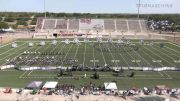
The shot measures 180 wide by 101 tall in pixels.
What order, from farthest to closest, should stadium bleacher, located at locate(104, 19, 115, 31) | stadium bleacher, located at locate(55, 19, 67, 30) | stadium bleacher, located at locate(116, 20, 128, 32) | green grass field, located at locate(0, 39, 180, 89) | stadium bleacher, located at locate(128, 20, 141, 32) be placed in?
stadium bleacher, located at locate(55, 19, 67, 30) → stadium bleacher, located at locate(104, 19, 115, 31) → stadium bleacher, located at locate(116, 20, 128, 32) → stadium bleacher, located at locate(128, 20, 141, 32) → green grass field, located at locate(0, 39, 180, 89)

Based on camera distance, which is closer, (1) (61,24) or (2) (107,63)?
(2) (107,63)

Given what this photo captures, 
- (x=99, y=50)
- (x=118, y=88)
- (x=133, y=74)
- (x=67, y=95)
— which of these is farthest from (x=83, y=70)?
(x=99, y=50)

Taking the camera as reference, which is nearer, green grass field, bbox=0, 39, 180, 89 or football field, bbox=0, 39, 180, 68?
green grass field, bbox=0, 39, 180, 89

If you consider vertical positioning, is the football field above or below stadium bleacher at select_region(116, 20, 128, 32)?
below

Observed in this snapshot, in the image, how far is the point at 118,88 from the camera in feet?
112

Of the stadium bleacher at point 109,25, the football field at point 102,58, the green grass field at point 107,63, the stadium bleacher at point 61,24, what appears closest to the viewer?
the green grass field at point 107,63

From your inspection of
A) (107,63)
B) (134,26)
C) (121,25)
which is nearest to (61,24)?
(121,25)

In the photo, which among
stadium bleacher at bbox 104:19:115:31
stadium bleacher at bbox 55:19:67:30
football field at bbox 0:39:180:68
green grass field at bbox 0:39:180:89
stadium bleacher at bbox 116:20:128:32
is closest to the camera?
green grass field at bbox 0:39:180:89

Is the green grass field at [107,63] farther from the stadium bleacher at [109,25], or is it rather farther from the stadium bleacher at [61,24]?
the stadium bleacher at [61,24]

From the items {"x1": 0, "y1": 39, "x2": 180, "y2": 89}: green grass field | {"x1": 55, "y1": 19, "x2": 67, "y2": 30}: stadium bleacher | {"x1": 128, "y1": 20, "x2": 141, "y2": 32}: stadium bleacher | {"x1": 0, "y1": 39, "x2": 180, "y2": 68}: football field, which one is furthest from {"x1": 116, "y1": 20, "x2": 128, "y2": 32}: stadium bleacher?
{"x1": 0, "y1": 39, "x2": 180, "y2": 68}: football field

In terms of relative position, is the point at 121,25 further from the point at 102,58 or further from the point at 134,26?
the point at 102,58

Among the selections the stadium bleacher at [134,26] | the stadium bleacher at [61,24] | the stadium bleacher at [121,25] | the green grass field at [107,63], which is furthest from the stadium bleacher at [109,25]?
the green grass field at [107,63]

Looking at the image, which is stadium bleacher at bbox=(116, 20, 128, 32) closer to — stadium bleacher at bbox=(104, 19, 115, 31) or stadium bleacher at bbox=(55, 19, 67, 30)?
stadium bleacher at bbox=(104, 19, 115, 31)

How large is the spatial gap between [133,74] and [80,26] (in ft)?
233
